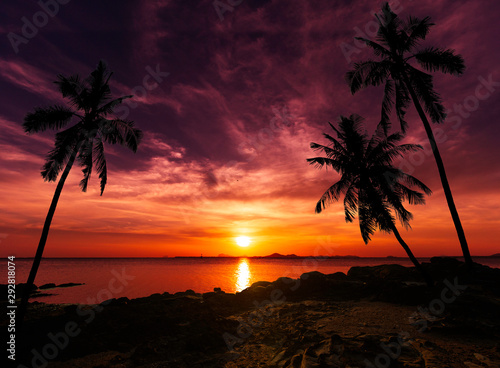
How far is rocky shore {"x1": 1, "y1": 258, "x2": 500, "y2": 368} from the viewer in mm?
6262

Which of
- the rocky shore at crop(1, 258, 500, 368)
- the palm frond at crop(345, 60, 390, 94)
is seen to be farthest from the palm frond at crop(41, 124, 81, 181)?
the palm frond at crop(345, 60, 390, 94)

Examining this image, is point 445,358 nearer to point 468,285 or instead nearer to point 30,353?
point 468,285

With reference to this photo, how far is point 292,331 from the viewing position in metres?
10.2

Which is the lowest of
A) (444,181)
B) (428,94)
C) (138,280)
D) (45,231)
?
(138,280)

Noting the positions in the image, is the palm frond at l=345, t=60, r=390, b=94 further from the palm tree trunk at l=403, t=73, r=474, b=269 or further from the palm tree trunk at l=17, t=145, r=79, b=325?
the palm tree trunk at l=17, t=145, r=79, b=325

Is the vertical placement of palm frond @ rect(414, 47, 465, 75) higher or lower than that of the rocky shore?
higher

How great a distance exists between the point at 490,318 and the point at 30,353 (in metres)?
17.1

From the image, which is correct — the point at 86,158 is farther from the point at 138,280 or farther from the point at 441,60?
the point at 138,280

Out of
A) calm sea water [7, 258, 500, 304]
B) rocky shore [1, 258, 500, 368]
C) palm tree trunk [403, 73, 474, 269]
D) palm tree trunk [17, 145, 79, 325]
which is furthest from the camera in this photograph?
calm sea water [7, 258, 500, 304]

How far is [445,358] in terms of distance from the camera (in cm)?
592

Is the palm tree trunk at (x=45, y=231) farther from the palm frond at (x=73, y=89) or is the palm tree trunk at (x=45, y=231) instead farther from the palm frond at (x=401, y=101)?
the palm frond at (x=401, y=101)

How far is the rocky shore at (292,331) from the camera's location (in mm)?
6262

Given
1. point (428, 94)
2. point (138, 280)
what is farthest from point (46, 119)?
point (138, 280)

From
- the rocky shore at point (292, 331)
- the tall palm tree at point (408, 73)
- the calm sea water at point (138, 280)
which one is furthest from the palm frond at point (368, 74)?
the calm sea water at point (138, 280)
